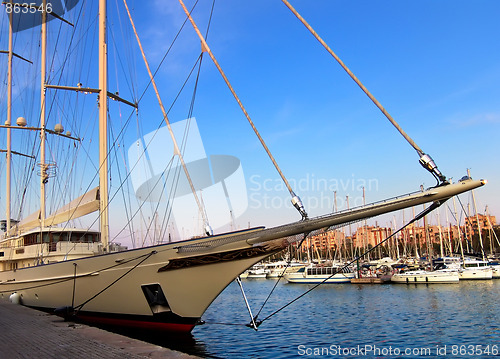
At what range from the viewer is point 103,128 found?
17875mm

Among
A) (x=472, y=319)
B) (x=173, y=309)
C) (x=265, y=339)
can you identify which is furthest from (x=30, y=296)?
(x=472, y=319)

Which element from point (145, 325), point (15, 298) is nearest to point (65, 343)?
point (145, 325)

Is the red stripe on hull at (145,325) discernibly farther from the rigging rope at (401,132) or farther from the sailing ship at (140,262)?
the rigging rope at (401,132)

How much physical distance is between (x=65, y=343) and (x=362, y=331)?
43.1 feet

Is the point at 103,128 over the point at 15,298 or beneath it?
over

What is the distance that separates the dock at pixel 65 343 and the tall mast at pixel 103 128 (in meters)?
4.26

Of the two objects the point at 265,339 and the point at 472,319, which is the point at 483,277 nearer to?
the point at 472,319

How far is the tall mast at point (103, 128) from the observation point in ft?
56.1

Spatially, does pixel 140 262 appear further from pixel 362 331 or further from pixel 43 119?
pixel 43 119

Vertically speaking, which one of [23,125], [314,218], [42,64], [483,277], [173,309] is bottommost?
[483,277]

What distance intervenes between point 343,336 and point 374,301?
47.2ft

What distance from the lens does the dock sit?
8703 millimetres

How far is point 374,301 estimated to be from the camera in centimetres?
3039

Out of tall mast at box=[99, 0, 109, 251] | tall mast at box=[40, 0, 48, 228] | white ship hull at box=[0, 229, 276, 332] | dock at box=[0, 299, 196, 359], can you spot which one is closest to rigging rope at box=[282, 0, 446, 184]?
white ship hull at box=[0, 229, 276, 332]
